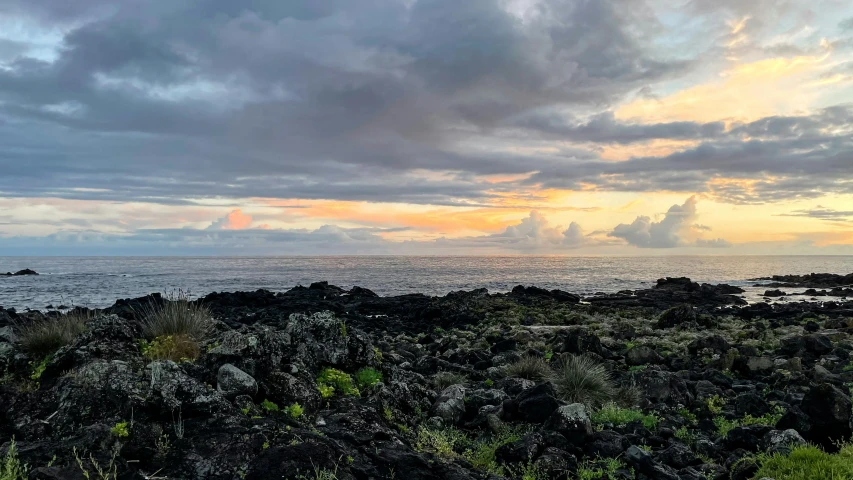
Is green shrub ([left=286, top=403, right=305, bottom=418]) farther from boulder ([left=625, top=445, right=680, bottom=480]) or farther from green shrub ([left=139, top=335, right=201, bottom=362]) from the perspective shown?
boulder ([left=625, top=445, right=680, bottom=480])

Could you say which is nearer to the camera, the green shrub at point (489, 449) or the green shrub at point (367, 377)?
the green shrub at point (489, 449)

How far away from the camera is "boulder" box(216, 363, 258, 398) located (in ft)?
27.0

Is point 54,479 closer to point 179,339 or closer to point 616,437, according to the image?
point 179,339

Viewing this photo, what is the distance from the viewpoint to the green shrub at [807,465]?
671 cm

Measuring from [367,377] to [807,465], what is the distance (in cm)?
712

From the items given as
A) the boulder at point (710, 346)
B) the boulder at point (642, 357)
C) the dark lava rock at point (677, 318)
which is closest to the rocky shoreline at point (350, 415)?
Result: the boulder at point (642, 357)

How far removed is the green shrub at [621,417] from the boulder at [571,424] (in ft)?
5.11

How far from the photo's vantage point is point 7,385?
7.94m

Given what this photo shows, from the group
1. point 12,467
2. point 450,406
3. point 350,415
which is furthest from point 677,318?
point 12,467

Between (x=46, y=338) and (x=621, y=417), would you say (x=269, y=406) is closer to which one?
(x=46, y=338)

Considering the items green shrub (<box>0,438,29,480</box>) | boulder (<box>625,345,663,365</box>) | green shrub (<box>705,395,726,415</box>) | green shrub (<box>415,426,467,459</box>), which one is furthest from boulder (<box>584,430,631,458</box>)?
boulder (<box>625,345,663,365</box>)

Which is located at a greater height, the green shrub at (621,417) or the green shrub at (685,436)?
the green shrub at (621,417)

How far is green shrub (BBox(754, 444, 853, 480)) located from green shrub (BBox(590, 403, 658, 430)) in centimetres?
274

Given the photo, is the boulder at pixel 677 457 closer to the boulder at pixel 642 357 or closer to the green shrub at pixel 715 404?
the green shrub at pixel 715 404
